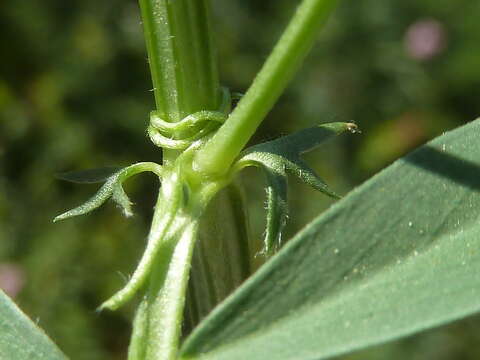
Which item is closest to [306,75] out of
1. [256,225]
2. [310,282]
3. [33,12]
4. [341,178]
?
[341,178]

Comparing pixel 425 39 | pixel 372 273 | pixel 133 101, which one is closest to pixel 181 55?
pixel 372 273

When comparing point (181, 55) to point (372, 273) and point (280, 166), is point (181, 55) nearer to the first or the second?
point (280, 166)

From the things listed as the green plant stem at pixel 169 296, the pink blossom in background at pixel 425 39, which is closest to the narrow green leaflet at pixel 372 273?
the green plant stem at pixel 169 296

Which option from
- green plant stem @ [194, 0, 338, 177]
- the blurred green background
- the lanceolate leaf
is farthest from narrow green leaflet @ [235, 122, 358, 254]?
the blurred green background

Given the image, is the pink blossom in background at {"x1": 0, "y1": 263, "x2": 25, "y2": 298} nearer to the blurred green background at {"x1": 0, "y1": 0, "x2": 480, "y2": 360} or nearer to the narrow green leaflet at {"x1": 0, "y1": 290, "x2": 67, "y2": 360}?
the blurred green background at {"x1": 0, "y1": 0, "x2": 480, "y2": 360}

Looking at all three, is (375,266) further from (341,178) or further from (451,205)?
(341,178)

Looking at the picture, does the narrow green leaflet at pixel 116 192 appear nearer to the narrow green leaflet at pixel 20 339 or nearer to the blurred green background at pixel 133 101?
the narrow green leaflet at pixel 20 339
